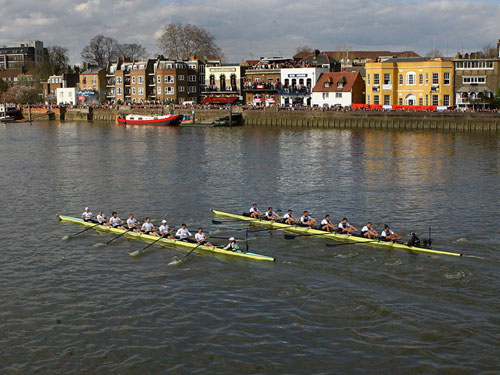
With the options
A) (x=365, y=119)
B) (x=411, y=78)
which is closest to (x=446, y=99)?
(x=411, y=78)

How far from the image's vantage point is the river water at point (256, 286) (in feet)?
63.3

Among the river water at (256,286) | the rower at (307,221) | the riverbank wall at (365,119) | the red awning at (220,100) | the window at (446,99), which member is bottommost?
the river water at (256,286)

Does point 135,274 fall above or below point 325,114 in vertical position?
below

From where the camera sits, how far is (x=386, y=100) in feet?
322

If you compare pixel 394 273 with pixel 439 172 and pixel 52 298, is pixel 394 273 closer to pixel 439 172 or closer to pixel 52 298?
pixel 52 298

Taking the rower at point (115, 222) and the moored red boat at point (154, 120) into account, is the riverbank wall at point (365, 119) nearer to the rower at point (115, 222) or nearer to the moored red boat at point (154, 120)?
the moored red boat at point (154, 120)

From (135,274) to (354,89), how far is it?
80.7 meters

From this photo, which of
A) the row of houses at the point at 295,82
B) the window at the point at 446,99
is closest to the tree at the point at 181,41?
the row of houses at the point at 295,82

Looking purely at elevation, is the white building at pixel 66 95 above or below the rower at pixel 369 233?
above

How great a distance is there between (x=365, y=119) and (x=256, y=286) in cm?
6947

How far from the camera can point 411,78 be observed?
95.6 m

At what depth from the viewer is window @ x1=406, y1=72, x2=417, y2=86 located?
95.4 m

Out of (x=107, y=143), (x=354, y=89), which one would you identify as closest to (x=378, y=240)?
(x=107, y=143)

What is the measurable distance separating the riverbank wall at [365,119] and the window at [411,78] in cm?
1056
